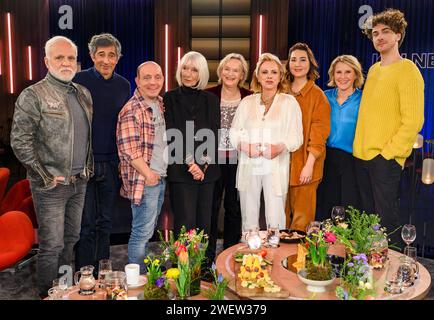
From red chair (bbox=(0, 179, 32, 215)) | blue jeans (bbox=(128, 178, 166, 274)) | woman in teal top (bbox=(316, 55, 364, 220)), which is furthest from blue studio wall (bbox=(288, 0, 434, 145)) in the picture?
blue jeans (bbox=(128, 178, 166, 274))

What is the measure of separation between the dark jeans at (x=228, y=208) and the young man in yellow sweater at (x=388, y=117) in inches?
36.3

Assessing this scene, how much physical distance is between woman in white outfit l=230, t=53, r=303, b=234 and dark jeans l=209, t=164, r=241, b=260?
0.55 ft

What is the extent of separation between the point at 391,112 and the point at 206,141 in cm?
128

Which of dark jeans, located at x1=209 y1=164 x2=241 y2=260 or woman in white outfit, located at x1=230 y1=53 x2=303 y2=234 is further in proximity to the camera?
dark jeans, located at x1=209 y1=164 x2=241 y2=260

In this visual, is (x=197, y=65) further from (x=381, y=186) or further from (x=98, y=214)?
(x=381, y=186)

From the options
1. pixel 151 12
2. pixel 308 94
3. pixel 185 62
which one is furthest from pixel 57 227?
pixel 151 12

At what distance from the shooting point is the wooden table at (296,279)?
220 cm

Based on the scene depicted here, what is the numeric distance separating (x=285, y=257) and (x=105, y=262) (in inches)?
38.5

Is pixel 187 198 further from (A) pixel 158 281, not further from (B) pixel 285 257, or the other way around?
(A) pixel 158 281

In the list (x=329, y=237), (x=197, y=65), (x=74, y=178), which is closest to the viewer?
(x=329, y=237)

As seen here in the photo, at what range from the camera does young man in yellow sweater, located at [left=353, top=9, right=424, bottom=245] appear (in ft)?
10.8

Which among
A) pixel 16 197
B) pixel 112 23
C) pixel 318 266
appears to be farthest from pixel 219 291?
pixel 112 23

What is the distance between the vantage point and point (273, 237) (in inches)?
111

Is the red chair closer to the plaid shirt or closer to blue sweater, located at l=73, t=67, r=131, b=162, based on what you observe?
blue sweater, located at l=73, t=67, r=131, b=162
